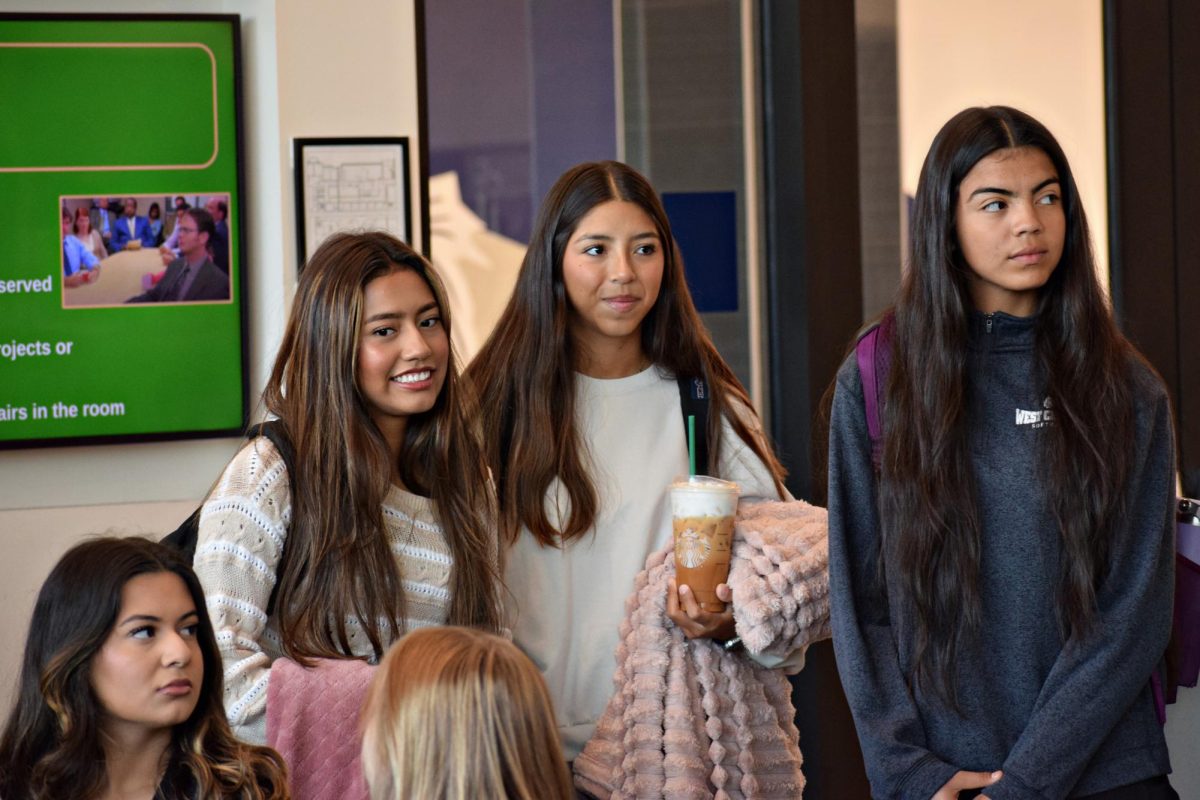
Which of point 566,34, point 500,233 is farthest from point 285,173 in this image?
point 566,34

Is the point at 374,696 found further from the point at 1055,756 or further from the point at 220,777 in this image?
the point at 1055,756

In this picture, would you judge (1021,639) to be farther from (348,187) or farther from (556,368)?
(348,187)

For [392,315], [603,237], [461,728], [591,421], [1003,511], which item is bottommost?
[461,728]

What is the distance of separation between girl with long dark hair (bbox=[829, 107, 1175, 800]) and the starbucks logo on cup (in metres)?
0.26

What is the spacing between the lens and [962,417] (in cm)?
207

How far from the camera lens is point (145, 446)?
Result: 12.0 feet

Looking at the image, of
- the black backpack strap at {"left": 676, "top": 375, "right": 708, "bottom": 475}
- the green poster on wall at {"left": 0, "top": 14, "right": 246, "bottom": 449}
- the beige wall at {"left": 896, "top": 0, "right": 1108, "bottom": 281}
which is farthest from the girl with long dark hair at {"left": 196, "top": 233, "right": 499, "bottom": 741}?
the beige wall at {"left": 896, "top": 0, "right": 1108, "bottom": 281}

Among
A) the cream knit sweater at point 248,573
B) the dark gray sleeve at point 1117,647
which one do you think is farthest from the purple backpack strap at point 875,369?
the cream knit sweater at point 248,573

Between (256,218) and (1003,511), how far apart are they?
7.43 ft

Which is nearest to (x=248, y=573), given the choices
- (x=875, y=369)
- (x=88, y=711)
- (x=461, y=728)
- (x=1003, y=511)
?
(x=88, y=711)

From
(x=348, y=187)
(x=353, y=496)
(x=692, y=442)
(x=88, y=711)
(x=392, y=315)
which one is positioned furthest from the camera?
(x=348, y=187)

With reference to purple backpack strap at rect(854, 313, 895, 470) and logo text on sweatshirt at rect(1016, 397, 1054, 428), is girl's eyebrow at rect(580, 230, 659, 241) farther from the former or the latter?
logo text on sweatshirt at rect(1016, 397, 1054, 428)

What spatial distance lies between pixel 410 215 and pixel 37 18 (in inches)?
41.5

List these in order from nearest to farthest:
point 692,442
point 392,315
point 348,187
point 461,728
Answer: point 461,728 → point 392,315 → point 692,442 → point 348,187
